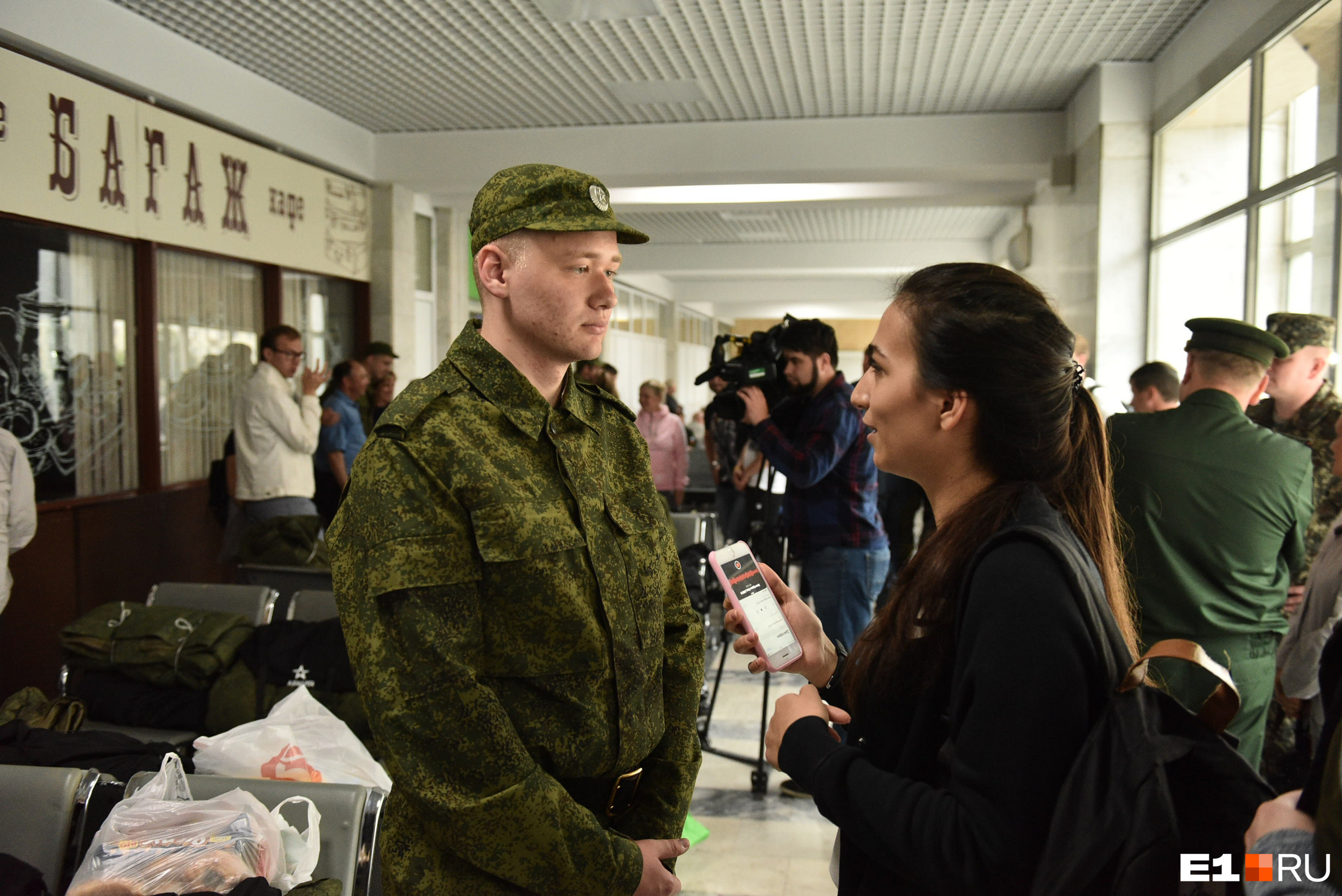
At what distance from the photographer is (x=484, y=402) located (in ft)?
4.39

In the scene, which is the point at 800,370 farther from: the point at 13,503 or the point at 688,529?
the point at 13,503

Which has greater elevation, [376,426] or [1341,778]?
[376,426]

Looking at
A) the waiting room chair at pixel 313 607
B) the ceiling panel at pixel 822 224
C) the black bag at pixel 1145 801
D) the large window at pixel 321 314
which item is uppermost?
the ceiling panel at pixel 822 224

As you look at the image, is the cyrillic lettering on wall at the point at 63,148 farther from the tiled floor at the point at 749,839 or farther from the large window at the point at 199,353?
the tiled floor at the point at 749,839

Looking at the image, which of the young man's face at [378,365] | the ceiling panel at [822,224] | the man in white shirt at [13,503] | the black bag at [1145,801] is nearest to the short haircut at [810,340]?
the black bag at [1145,801]

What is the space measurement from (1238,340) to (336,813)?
2.42 m

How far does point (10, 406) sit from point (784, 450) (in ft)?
11.9

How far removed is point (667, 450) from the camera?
7.15 m

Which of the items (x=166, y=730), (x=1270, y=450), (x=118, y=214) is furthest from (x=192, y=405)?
(x=1270, y=450)

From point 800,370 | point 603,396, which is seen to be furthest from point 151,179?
point 603,396

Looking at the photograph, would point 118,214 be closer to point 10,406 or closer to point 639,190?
point 10,406

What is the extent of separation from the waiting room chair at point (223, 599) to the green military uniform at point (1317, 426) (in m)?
3.42

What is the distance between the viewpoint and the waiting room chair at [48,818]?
5.90 feet

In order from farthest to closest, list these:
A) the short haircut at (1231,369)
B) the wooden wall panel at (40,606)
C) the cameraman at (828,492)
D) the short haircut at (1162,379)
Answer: the wooden wall panel at (40,606) → the short haircut at (1162,379) → the cameraman at (828,492) → the short haircut at (1231,369)
